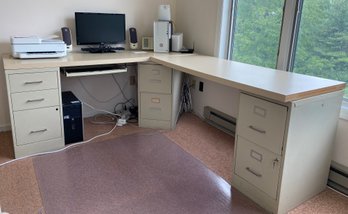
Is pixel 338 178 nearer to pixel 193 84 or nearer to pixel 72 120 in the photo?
pixel 193 84

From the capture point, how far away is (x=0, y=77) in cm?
281

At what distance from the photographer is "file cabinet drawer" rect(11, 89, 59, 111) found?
2307 mm

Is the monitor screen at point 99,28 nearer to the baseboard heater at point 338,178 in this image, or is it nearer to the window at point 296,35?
the window at point 296,35

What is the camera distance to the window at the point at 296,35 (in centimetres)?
211

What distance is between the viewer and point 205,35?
3.20 meters

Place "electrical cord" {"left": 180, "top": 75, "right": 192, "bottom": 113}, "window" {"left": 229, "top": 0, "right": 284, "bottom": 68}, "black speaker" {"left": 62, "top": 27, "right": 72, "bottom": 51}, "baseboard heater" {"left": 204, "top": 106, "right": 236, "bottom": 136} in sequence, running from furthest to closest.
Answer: "electrical cord" {"left": 180, "top": 75, "right": 192, "bottom": 113}
"baseboard heater" {"left": 204, "top": 106, "right": 236, "bottom": 136}
"black speaker" {"left": 62, "top": 27, "right": 72, "bottom": 51}
"window" {"left": 229, "top": 0, "right": 284, "bottom": 68}

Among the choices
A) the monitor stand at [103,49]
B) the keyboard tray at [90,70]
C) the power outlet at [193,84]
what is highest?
the monitor stand at [103,49]

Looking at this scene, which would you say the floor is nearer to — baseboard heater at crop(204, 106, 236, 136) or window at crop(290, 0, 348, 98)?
baseboard heater at crop(204, 106, 236, 136)

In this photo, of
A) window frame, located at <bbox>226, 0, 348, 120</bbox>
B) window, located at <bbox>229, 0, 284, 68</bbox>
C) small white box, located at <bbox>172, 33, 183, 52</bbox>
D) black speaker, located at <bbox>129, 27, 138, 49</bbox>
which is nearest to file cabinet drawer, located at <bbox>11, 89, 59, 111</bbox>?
black speaker, located at <bbox>129, 27, 138, 49</bbox>

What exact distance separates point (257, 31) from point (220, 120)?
3.22ft

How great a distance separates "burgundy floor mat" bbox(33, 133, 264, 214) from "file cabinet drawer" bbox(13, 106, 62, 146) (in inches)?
7.1

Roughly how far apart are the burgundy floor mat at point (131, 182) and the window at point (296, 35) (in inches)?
44.7

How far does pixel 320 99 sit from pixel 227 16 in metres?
1.56

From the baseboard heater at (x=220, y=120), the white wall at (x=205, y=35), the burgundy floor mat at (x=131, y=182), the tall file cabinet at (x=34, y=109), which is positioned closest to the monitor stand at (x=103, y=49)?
the tall file cabinet at (x=34, y=109)
